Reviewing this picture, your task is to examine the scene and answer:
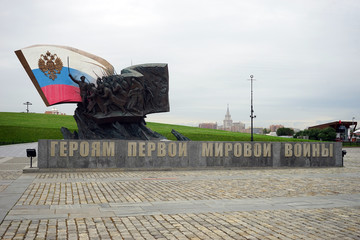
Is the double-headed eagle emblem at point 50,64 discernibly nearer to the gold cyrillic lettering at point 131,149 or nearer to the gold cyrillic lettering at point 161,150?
the gold cyrillic lettering at point 131,149

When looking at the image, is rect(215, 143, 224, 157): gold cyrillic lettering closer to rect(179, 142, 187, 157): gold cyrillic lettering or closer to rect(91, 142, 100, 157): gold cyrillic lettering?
rect(179, 142, 187, 157): gold cyrillic lettering

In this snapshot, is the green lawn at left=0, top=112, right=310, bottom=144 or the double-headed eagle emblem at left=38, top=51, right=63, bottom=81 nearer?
the double-headed eagle emblem at left=38, top=51, right=63, bottom=81

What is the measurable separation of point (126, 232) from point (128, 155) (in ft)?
47.2

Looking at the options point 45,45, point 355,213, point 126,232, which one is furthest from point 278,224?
point 45,45

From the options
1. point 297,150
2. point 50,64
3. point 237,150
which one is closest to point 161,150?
point 237,150

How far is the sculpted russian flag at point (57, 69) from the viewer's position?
24.7m

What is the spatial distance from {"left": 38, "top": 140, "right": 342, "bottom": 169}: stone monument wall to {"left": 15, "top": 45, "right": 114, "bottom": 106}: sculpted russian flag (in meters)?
5.40

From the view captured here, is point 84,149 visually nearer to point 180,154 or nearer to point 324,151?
point 180,154

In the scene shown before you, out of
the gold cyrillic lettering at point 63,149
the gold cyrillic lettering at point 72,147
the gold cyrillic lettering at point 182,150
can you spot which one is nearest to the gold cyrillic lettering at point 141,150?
the gold cyrillic lettering at point 182,150

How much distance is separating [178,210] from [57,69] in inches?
716

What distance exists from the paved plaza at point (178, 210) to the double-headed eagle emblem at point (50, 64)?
37.2 ft

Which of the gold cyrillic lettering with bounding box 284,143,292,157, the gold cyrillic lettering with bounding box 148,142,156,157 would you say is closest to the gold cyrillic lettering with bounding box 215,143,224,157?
the gold cyrillic lettering with bounding box 148,142,156,157

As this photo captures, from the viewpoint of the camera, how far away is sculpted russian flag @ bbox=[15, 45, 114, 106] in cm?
2472

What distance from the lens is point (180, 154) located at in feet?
74.7
